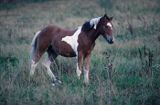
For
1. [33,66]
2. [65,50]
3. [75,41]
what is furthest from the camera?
[33,66]

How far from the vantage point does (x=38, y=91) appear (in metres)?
8.15

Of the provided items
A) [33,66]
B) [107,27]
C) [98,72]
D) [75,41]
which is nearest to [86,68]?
[98,72]

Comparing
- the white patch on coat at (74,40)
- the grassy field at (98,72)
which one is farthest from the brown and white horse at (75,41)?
the grassy field at (98,72)

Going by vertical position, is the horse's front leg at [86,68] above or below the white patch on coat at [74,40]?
below

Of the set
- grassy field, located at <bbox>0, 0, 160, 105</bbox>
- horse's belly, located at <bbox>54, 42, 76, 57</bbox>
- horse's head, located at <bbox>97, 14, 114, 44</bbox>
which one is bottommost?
grassy field, located at <bbox>0, 0, 160, 105</bbox>

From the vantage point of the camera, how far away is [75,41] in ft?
32.3

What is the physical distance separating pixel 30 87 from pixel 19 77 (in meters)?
0.81

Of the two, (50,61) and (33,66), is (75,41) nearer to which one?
(50,61)

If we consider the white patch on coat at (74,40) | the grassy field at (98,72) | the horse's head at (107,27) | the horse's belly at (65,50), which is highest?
the horse's head at (107,27)

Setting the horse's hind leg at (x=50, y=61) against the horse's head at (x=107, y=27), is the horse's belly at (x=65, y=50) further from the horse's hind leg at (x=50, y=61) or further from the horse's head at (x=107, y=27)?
the horse's head at (x=107, y=27)

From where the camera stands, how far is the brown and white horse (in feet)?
31.0

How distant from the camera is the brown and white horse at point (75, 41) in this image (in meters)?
9.45

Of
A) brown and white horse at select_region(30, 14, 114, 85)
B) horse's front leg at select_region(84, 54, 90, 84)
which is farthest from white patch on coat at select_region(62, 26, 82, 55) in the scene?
horse's front leg at select_region(84, 54, 90, 84)

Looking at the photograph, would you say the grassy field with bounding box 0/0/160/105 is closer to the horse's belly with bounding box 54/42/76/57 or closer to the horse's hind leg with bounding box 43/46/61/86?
the horse's hind leg with bounding box 43/46/61/86
